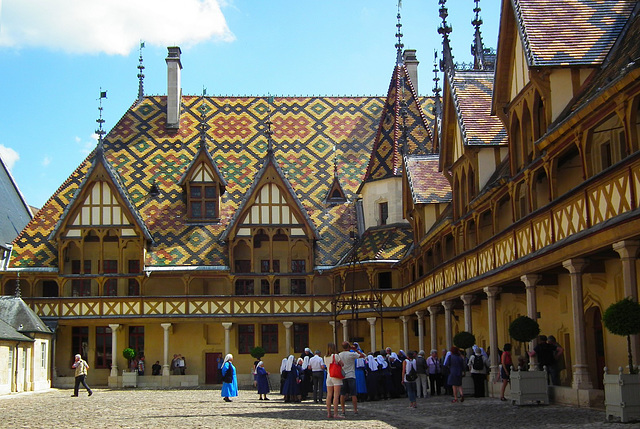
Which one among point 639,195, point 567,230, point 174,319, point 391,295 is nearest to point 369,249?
point 391,295

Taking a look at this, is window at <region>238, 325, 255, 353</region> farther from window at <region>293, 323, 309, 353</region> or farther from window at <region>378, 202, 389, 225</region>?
window at <region>378, 202, 389, 225</region>

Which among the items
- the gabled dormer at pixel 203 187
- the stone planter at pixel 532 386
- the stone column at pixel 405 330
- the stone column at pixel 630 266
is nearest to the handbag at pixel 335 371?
the stone planter at pixel 532 386

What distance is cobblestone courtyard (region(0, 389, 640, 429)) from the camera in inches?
536

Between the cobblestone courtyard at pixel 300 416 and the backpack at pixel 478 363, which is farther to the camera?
the backpack at pixel 478 363

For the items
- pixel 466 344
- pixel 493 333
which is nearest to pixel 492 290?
pixel 493 333

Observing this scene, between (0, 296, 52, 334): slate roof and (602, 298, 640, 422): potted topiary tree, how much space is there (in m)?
25.9

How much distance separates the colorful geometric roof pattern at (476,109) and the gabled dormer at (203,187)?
16807mm

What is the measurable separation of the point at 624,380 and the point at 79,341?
30703 mm

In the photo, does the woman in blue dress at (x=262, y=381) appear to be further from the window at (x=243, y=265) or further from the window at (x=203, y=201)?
the window at (x=203, y=201)

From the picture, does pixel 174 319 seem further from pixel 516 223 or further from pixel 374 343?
pixel 516 223

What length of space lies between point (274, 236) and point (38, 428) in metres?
25.4

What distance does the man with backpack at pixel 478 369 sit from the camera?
2008 centimetres

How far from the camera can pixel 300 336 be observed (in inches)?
1587

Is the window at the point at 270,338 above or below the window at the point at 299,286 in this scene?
below
